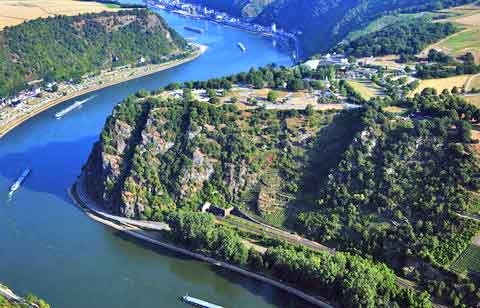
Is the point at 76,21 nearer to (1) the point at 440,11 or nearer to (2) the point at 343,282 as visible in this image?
(1) the point at 440,11

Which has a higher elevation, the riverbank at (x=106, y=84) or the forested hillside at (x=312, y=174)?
the forested hillside at (x=312, y=174)

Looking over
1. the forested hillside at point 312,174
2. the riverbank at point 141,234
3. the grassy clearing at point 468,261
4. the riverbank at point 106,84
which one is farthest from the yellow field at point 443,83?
the riverbank at point 106,84

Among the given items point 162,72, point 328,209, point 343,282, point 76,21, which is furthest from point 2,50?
point 343,282

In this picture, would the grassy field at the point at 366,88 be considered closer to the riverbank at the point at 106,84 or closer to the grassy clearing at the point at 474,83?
the grassy clearing at the point at 474,83

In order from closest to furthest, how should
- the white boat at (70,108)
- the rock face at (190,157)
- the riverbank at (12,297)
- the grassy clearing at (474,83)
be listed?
the riverbank at (12,297) → the rock face at (190,157) → the grassy clearing at (474,83) → the white boat at (70,108)

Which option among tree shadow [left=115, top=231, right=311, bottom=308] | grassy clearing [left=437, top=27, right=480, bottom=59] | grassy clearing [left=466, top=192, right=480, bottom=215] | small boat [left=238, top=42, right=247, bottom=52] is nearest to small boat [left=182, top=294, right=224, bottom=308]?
tree shadow [left=115, top=231, right=311, bottom=308]

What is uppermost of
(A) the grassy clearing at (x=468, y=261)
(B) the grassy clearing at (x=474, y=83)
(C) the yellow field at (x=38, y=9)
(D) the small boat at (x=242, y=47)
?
(B) the grassy clearing at (x=474, y=83)

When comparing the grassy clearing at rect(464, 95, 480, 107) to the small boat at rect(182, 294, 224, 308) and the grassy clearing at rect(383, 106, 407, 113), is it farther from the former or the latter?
the small boat at rect(182, 294, 224, 308)
